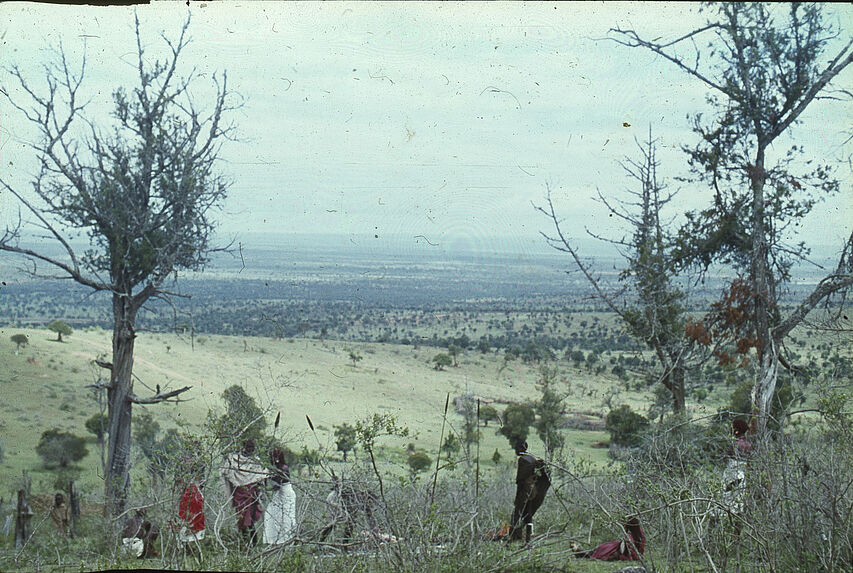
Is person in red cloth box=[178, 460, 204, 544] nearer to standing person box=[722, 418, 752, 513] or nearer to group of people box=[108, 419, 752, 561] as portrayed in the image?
group of people box=[108, 419, 752, 561]

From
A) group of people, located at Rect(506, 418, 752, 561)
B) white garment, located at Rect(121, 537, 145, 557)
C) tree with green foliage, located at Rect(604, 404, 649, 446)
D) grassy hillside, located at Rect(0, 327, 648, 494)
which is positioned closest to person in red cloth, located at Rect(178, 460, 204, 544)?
white garment, located at Rect(121, 537, 145, 557)

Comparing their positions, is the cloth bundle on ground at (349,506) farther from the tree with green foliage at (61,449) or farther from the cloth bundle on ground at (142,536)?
the tree with green foliage at (61,449)

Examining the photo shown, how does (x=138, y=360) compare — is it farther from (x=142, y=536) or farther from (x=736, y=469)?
(x=736, y=469)

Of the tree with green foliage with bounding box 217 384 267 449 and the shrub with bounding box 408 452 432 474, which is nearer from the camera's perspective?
the tree with green foliage with bounding box 217 384 267 449

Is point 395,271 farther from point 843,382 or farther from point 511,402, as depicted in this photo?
point 843,382

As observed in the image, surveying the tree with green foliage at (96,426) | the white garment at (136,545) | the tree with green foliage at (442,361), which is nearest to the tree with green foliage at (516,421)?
the tree with green foliage at (442,361)
